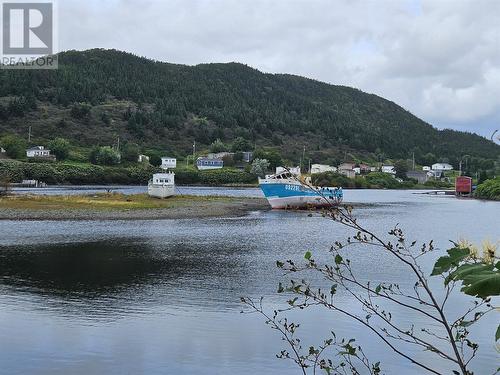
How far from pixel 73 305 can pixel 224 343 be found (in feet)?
24.1

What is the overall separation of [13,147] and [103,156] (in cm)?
2178

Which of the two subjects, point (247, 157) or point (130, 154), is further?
point (247, 157)

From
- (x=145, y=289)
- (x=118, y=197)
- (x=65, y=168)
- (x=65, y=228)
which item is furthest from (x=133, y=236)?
(x=65, y=168)

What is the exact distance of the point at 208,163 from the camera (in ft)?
568

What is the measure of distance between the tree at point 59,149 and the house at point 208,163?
37376 mm

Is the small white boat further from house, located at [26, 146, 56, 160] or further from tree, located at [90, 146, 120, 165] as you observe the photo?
tree, located at [90, 146, 120, 165]

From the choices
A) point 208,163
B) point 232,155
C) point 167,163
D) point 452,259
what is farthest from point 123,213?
point 232,155

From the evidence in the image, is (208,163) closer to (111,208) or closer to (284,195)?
(284,195)

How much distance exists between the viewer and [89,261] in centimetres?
3259

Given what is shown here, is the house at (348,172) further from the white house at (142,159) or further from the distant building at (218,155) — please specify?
the white house at (142,159)

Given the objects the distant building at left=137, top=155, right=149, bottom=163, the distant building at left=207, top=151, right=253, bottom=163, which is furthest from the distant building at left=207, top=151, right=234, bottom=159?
the distant building at left=137, top=155, right=149, bottom=163

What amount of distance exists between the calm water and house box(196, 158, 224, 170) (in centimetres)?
12479

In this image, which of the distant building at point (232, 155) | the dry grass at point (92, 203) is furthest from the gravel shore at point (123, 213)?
the distant building at point (232, 155)

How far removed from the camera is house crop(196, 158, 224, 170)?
171000 millimetres
